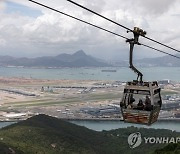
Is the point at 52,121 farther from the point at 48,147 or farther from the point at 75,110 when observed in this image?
the point at 75,110

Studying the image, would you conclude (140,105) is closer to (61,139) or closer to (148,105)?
(148,105)

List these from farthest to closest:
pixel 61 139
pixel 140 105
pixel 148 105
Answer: pixel 61 139 → pixel 140 105 → pixel 148 105

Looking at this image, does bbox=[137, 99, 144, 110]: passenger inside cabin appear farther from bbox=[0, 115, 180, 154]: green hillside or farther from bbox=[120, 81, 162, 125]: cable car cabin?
bbox=[0, 115, 180, 154]: green hillside

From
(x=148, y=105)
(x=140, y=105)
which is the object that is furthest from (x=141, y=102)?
(x=148, y=105)

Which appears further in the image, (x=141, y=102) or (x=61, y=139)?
(x=61, y=139)

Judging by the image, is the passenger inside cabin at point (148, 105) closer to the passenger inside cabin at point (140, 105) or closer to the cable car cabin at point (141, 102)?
the cable car cabin at point (141, 102)

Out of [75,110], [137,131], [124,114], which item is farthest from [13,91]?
[124,114]

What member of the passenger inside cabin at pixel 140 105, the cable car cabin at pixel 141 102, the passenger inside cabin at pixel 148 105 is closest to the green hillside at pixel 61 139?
the cable car cabin at pixel 141 102
